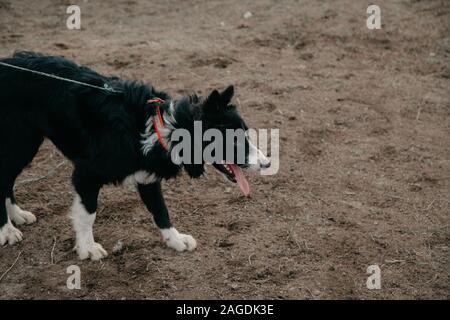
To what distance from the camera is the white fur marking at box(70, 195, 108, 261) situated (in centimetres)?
392

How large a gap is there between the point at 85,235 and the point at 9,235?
72 centimetres

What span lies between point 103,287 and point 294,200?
6.64ft

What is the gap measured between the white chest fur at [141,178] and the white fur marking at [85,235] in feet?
1.43

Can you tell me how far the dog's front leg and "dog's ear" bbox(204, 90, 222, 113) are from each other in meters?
0.93

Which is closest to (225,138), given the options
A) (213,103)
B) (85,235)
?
(213,103)

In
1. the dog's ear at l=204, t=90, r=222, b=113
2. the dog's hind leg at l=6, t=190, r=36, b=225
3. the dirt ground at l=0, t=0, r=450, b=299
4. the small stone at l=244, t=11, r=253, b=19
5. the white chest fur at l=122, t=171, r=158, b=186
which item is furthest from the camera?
the small stone at l=244, t=11, r=253, b=19

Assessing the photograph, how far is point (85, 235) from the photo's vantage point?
13.0 ft

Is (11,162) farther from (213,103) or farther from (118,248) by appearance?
(213,103)

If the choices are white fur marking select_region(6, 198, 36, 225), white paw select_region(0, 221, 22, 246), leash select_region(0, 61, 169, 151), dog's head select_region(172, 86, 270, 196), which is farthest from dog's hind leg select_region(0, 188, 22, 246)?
dog's head select_region(172, 86, 270, 196)

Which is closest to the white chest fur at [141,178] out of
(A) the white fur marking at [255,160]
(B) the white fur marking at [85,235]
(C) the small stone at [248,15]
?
(B) the white fur marking at [85,235]

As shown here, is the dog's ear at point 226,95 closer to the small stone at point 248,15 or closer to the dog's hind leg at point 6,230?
the dog's hind leg at point 6,230

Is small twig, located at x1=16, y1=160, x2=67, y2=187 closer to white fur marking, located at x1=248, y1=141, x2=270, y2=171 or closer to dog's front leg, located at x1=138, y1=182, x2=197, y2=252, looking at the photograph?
dog's front leg, located at x1=138, y1=182, x2=197, y2=252

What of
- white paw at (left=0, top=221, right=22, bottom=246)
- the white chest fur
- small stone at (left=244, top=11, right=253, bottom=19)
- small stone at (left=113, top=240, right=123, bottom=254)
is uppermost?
small stone at (left=244, top=11, right=253, bottom=19)

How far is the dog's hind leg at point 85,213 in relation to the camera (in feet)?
12.4
